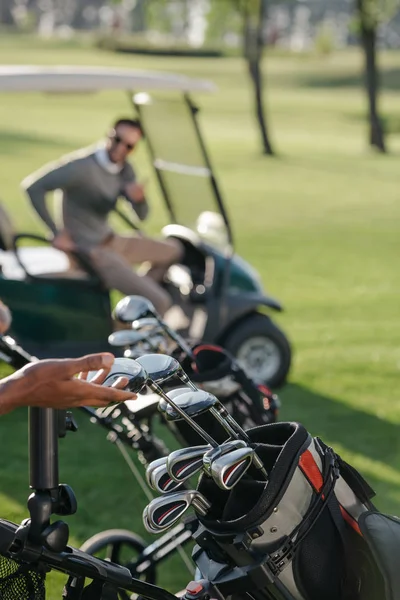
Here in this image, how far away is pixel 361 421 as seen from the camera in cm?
628

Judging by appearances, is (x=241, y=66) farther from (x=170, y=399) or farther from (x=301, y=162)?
(x=170, y=399)

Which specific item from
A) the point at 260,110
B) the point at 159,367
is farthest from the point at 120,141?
the point at 260,110

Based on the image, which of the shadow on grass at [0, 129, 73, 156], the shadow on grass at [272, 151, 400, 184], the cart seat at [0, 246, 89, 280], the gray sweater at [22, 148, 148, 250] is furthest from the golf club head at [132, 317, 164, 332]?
the shadow on grass at [0, 129, 73, 156]

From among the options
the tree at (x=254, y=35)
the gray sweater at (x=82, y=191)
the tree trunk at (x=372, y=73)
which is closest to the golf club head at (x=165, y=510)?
the gray sweater at (x=82, y=191)

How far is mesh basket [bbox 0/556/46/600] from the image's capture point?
239cm

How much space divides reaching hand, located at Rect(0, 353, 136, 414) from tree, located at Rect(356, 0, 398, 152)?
90.9ft

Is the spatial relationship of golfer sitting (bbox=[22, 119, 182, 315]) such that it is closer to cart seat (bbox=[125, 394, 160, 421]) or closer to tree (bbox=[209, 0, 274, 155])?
cart seat (bbox=[125, 394, 160, 421])

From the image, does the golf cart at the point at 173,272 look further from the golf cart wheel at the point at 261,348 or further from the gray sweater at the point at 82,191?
the gray sweater at the point at 82,191

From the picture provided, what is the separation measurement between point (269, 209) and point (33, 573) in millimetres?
15433

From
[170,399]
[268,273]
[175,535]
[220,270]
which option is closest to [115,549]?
[175,535]

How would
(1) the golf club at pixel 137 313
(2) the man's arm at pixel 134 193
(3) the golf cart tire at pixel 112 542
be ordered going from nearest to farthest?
(3) the golf cart tire at pixel 112 542 < (1) the golf club at pixel 137 313 < (2) the man's arm at pixel 134 193

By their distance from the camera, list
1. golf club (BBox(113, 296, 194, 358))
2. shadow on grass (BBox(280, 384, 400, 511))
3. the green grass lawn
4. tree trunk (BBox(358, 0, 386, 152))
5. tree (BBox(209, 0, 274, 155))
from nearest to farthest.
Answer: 1. golf club (BBox(113, 296, 194, 358))
2. the green grass lawn
3. shadow on grass (BBox(280, 384, 400, 511))
4. tree (BBox(209, 0, 274, 155))
5. tree trunk (BBox(358, 0, 386, 152))

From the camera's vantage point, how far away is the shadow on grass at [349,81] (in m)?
53.3

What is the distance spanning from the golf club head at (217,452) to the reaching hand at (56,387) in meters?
0.28
